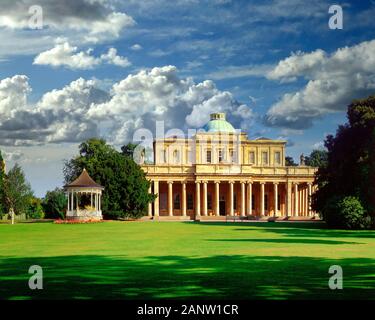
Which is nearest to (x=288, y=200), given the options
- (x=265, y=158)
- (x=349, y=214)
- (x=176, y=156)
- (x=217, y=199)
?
(x=265, y=158)

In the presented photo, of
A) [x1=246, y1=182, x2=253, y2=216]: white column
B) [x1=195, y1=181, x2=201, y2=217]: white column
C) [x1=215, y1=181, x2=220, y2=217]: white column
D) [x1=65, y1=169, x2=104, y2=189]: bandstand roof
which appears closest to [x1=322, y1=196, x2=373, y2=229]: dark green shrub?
[x1=65, y1=169, x2=104, y2=189]: bandstand roof

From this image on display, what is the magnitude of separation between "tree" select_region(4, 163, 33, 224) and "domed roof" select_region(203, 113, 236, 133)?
33974 mm

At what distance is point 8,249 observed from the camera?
86.7 ft

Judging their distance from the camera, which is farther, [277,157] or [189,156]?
[277,157]

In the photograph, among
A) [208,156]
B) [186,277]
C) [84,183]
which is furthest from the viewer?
[208,156]

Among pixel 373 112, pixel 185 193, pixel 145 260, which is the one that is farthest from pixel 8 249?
pixel 185 193

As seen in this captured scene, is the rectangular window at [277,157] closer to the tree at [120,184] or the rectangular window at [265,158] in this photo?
the rectangular window at [265,158]

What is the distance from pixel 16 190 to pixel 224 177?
32014mm

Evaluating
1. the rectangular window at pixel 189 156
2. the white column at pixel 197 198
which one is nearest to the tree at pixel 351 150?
the white column at pixel 197 198

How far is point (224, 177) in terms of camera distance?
9738 cm

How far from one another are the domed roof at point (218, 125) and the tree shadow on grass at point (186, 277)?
82.2m

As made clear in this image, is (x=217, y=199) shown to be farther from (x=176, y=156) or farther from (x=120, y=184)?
(x=120, y=184)

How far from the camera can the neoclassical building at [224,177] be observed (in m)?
97.4

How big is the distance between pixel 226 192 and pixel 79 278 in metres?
86.5
